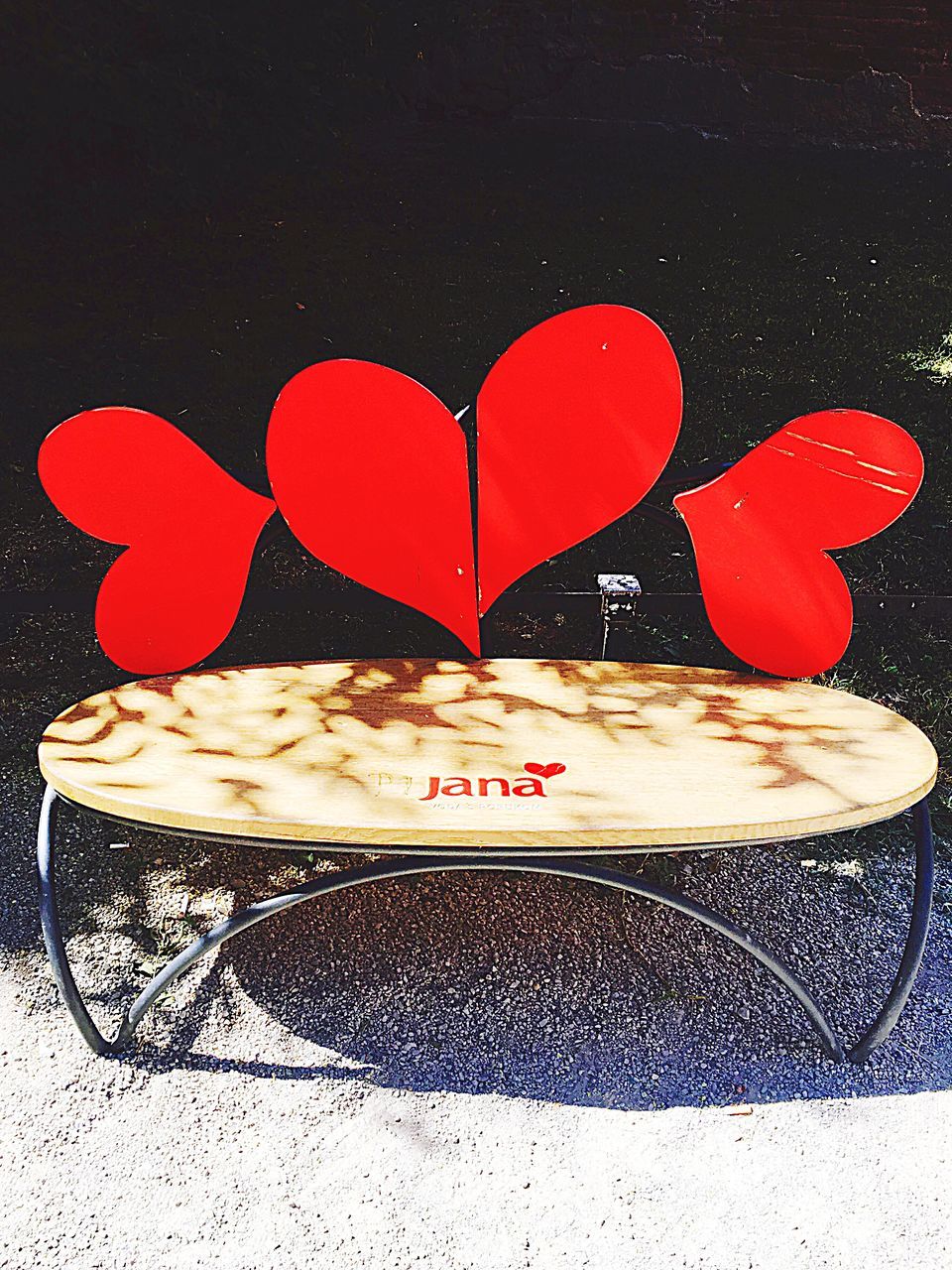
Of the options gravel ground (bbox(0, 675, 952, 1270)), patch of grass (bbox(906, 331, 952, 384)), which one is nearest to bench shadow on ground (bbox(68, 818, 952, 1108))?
gravel ground (bbox(0, 675, 952, 1270))

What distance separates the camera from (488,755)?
248cm

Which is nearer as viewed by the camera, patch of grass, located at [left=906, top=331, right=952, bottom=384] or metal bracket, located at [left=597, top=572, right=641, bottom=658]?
metal bracket, located at [left=597, top=572, right=641, bottom=658]

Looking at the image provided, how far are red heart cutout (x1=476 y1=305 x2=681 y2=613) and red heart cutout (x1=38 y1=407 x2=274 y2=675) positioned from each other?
23.1 inches

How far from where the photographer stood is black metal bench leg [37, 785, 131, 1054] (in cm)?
238

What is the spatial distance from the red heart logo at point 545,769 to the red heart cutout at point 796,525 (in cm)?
76

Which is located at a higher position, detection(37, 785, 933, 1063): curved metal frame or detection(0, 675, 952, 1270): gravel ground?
detection(37, 785, 933, 1063): curved metal frame

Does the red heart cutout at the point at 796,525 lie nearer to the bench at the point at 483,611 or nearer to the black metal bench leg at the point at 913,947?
the bench at the point at 483,611

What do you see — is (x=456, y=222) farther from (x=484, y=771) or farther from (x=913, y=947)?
(x=913, y=947)

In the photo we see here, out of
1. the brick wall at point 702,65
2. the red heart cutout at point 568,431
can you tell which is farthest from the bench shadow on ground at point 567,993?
the brick wall at point 702,65

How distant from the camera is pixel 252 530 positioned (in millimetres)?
3002

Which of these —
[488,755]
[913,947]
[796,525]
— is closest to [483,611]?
[488,755]

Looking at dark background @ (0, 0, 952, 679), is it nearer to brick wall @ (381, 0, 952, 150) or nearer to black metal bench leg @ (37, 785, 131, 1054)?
brick wall @ (381, 0, 952, 150)

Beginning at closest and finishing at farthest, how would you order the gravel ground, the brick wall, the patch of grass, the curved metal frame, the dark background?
the gravel ground < the curved metal frame < the dark background < the patch of grass < the brick wall

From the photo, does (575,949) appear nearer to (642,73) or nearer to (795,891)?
(795,891)
